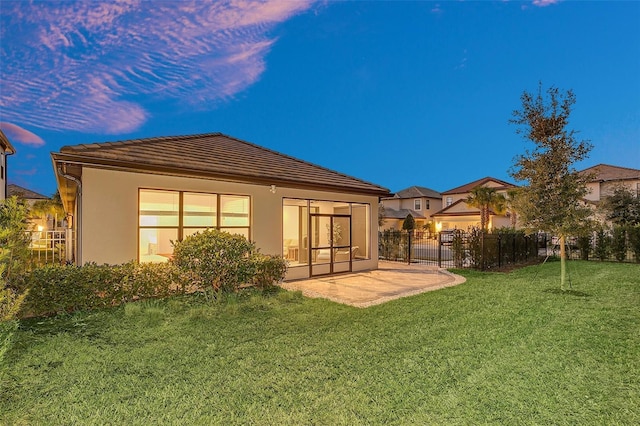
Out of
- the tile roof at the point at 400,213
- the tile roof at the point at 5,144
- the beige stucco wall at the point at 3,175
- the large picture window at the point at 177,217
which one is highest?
the tile roof at the point at 5,144

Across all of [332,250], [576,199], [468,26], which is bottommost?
[332,250]

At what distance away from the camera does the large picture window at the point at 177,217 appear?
853cm

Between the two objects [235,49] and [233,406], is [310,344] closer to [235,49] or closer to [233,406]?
[233,406]

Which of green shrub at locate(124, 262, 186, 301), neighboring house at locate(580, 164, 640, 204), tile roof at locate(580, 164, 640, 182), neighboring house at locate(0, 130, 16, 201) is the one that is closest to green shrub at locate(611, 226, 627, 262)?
neighboring house at locate(580, 164, 640, 204)

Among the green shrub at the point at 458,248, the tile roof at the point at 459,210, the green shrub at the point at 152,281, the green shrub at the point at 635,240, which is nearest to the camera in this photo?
the green shrub at the point at 152,281

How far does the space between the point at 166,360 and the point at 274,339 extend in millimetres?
1574

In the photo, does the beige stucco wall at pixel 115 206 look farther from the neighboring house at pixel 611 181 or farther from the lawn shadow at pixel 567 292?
the neighboring house at pixel 611 181

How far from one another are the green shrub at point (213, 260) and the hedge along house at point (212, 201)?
1.77 metres

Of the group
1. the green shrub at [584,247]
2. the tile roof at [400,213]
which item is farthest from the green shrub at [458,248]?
the tile roof at [400,213]

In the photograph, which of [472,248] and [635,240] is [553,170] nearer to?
[472,248]

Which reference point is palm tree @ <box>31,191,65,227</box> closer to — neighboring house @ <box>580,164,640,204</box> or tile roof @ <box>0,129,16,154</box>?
tile roof @ <box>0,129,16,154</box>

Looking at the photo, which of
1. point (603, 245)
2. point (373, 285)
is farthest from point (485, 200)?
point (373, 285)

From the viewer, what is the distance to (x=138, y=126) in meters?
76.9

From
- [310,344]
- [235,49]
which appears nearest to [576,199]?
[310,344]
